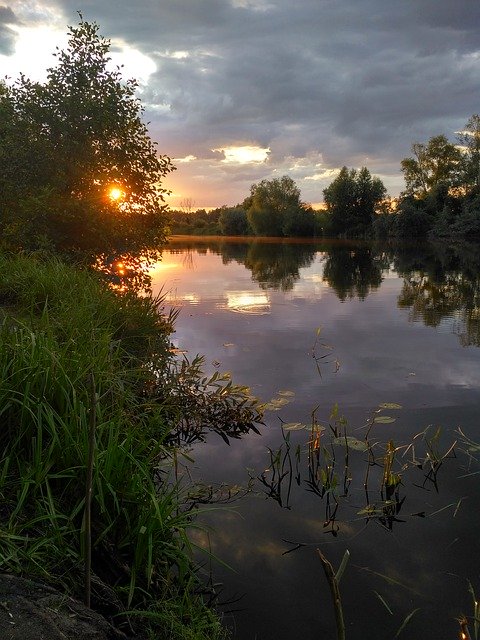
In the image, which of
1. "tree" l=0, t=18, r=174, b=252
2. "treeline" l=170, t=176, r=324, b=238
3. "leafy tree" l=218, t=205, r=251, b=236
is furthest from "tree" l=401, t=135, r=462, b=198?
"tree" l=0, t=18, r=174, b=252

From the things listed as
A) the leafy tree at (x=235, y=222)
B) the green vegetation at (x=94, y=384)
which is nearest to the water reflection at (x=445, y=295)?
the green vegetation at (x=94, y=384)

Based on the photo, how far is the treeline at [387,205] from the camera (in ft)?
256

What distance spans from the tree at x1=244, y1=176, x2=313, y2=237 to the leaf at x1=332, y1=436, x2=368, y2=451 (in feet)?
334

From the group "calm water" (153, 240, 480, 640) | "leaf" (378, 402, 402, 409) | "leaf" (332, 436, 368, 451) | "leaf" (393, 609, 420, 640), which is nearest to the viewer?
"leaf" (393, 609, 420, 640)

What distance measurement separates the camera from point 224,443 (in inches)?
299

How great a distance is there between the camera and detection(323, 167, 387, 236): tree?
3745 inches

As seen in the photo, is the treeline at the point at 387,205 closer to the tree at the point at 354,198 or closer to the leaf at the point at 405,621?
the tree at the point at 354,198

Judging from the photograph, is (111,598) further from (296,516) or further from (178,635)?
(296,516)

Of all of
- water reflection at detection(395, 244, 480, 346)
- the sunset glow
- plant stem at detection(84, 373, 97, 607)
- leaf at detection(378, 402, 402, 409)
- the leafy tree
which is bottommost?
leaf at detection(378, 402, 402, 409)

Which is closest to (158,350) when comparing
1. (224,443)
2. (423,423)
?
(224,443)

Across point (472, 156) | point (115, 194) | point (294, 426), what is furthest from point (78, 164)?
point (472, 156)

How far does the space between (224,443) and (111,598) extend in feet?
13.6

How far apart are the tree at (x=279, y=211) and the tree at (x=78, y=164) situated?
9057 cm

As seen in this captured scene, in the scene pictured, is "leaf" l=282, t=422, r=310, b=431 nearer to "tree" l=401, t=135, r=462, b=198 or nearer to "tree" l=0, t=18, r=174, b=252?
"tree" l=0, t=18, r=174, b=252
